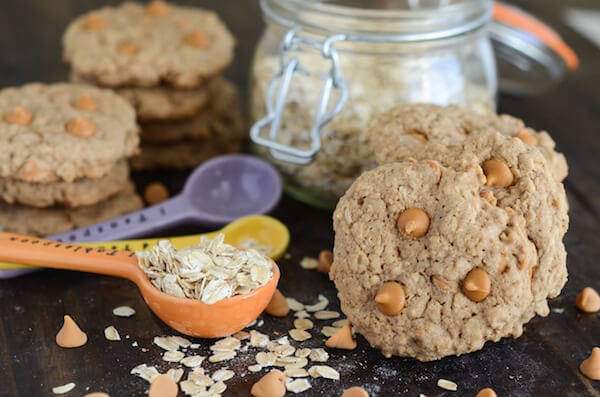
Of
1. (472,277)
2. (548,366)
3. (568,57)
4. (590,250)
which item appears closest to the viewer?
(472,277)

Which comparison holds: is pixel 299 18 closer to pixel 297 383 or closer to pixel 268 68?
pixel 268 68

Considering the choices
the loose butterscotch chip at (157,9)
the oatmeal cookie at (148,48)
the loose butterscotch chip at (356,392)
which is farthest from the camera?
the loose butterscotch chip at (157,9)

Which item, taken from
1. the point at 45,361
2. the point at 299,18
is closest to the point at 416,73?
the point at 299,18

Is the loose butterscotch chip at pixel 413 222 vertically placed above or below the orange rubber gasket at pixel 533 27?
below

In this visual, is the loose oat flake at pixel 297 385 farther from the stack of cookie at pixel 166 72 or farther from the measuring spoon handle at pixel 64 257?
the stack of cookie at pixel 166 72

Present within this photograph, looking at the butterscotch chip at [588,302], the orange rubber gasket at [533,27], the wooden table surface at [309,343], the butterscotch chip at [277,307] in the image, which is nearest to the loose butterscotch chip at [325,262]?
the wooden table surface at [309,343]

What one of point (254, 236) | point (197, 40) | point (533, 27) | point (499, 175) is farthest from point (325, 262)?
point (533, 27)

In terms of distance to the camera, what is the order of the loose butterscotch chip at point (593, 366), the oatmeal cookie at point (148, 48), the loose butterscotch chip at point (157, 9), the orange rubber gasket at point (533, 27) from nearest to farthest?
the loose butterscotch chip at point (593, 366) < the oatmeal cookie at point (148, 48) < the loose butterscotch chip at point (157, 9) < the orange rubber gasket at point (533, 27)
